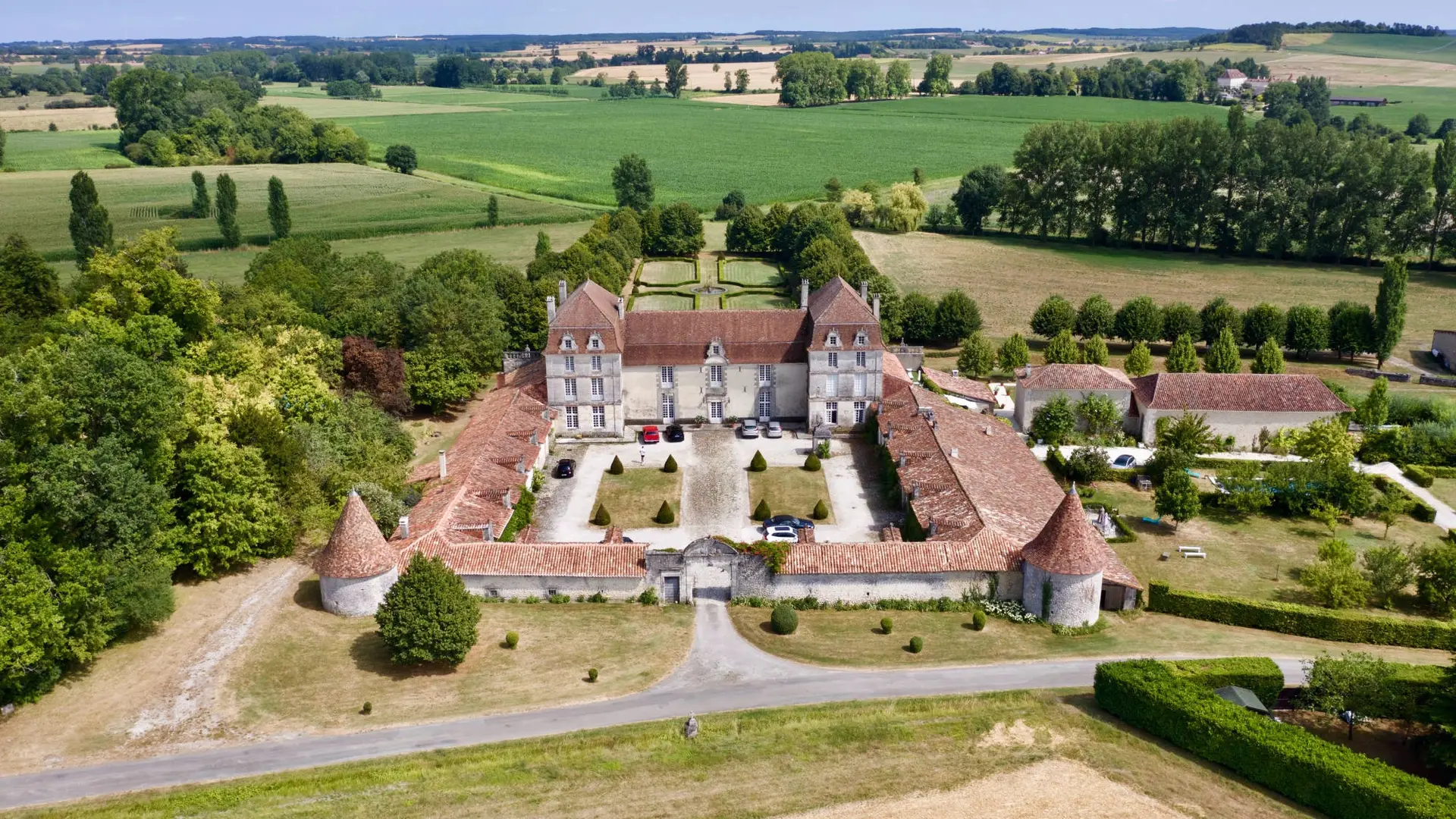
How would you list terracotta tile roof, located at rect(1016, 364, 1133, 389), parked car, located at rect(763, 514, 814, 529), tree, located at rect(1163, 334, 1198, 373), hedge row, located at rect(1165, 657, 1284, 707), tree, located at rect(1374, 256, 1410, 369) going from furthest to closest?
tree, located at rect(1374, 256, 1410, 369)
tree, located at rect(1163, 334, 1198, 373)
terracotta tile roof, located at rect(1016, 364, 1133, 389)
parked car, located at rect(763, 514, 814, 529)
hedge row, located at rect(1165, 657, 1284, 707)

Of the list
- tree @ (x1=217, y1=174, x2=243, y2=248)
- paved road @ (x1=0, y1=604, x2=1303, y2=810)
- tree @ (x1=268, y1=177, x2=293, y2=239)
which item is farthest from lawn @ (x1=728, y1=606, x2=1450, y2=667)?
tree @ (x1=217, y1=174, x2=243, y2=248)

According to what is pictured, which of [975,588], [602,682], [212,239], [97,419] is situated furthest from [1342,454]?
[212,239]

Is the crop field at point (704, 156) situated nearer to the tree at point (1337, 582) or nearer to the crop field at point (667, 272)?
the crop field at point (667, 272)

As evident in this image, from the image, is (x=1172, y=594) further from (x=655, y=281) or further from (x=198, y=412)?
(x=655, y=281)

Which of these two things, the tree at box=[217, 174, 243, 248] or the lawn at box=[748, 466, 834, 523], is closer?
the lawn at box=[748, 466, 834, 523]

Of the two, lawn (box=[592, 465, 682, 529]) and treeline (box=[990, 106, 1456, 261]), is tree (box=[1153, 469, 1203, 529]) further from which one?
treeline (box=[990, 106, 1456, 261])

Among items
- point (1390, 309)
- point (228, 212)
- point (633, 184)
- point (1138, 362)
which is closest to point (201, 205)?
point (228, 212)
